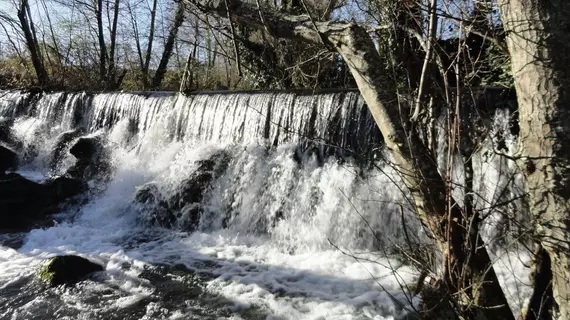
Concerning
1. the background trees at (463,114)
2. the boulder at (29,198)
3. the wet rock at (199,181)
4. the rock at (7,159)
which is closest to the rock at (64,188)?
the boulder at (29,198)

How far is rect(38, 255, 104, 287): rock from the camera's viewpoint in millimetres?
5086

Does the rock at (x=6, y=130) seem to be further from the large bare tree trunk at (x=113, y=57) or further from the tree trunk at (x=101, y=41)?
the tree trunk at (x=101, y=41)

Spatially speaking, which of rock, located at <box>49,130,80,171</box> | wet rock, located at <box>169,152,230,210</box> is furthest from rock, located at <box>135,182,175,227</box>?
rock, located at <box>49,130,80,171</box>

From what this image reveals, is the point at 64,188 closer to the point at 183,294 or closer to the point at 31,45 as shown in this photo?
the point at 183,294

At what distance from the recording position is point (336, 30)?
2193 mm

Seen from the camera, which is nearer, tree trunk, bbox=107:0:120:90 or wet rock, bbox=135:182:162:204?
wet rock, bbox=135:182:162:204

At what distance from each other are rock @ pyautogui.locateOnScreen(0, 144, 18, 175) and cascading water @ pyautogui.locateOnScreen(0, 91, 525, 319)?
1011 mm

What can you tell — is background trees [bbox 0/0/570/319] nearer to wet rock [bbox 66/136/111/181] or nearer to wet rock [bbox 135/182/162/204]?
wet rock [bbox 135/182/162/204]

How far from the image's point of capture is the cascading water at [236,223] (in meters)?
4.57

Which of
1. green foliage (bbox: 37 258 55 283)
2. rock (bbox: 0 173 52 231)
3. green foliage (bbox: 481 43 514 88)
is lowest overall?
rock (bbox: 0 173 52 231)

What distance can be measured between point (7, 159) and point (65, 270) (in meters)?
7.99

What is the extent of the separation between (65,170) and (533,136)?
1123cm

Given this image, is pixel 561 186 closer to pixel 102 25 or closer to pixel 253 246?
pixel 253 246

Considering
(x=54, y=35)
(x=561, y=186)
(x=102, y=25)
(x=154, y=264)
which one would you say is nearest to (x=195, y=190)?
(x=154, y=264)
